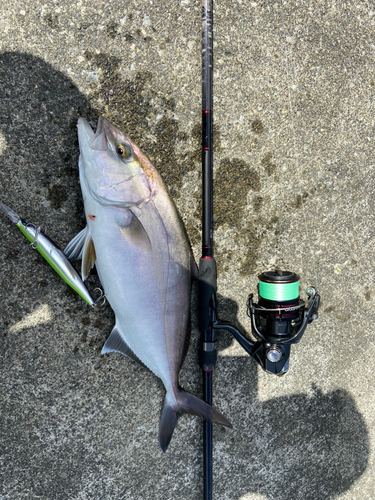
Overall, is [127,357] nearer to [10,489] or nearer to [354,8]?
[10,489]

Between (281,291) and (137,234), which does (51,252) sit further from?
(281,291)

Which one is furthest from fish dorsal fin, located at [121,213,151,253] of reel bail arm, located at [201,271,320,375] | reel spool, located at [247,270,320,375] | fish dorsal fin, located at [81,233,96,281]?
reel spool, located at [247,270,320,375]

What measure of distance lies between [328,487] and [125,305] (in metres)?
1.87

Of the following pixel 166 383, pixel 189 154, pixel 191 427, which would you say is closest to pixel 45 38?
pixel 189 154

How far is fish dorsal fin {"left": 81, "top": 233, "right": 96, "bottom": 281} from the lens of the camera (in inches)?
61.5

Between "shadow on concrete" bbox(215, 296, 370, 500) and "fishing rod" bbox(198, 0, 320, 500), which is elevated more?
"fishing rod" bbox(198, 0, 320, 500)

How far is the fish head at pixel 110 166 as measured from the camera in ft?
4.72

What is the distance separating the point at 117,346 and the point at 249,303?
2.46ft

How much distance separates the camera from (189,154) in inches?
69.9

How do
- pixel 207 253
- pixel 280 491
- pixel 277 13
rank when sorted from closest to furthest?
1. pixel 207 253
2. pixel 277 13
3. pixel 280 491

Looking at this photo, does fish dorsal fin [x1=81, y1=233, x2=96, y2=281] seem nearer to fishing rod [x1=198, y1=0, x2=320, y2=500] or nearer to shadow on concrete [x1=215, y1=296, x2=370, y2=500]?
fishing rod [x1=198, y1=0, x2=320, y2=500]

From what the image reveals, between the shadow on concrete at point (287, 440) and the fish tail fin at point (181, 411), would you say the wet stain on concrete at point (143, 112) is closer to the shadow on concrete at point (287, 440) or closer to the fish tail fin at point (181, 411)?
the shadow on concrete at point (287, 440)

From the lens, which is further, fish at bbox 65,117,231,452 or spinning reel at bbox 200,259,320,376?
spinning reel at bbox 200,259,320,376

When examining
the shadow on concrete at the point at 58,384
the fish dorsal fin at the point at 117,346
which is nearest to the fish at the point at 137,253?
the fish dorsal fin at the point at 117,346
